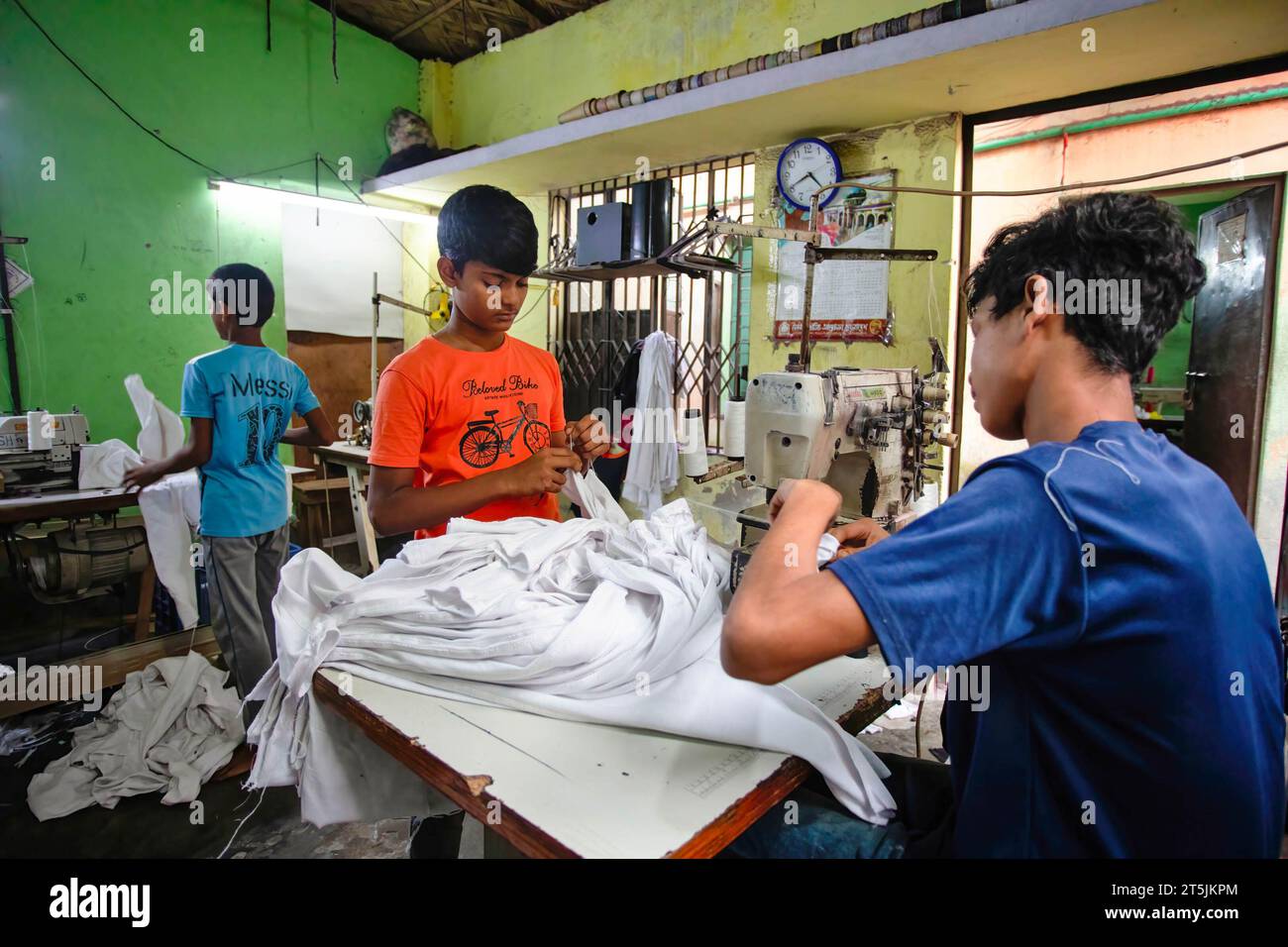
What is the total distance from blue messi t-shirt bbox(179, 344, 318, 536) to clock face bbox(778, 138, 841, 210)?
2556mm

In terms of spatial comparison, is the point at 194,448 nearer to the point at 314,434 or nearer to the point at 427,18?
the point at 314,434

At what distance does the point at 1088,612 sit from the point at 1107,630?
0.14ft

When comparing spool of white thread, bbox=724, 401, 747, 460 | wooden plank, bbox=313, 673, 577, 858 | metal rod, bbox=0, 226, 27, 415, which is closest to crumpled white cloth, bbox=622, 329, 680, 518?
spool of white thread, bbox=724, 401, 747, 460

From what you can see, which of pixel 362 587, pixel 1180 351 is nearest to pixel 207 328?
pixel 362 587

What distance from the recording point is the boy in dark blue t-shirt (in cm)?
75

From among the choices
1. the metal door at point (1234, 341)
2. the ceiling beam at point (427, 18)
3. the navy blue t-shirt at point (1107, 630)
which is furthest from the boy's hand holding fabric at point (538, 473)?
the ceiling beam at point (427, 18)

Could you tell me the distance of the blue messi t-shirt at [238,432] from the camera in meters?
2.60

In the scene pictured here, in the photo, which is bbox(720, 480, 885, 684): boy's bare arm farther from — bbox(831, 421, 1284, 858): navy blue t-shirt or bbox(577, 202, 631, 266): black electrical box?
bbox(577, 202, 631, 266): black electrical box

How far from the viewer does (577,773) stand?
921mm

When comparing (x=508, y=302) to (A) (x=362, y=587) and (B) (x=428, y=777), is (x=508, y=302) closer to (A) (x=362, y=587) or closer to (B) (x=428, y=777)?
(A) (x=362, y=587)

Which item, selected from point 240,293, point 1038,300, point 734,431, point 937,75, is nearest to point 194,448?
point 240,293

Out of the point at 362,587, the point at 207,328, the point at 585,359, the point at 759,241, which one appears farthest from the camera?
the point at 585,359

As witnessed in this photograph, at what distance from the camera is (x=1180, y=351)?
17.4 feet

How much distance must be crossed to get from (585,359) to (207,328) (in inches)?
99.4
